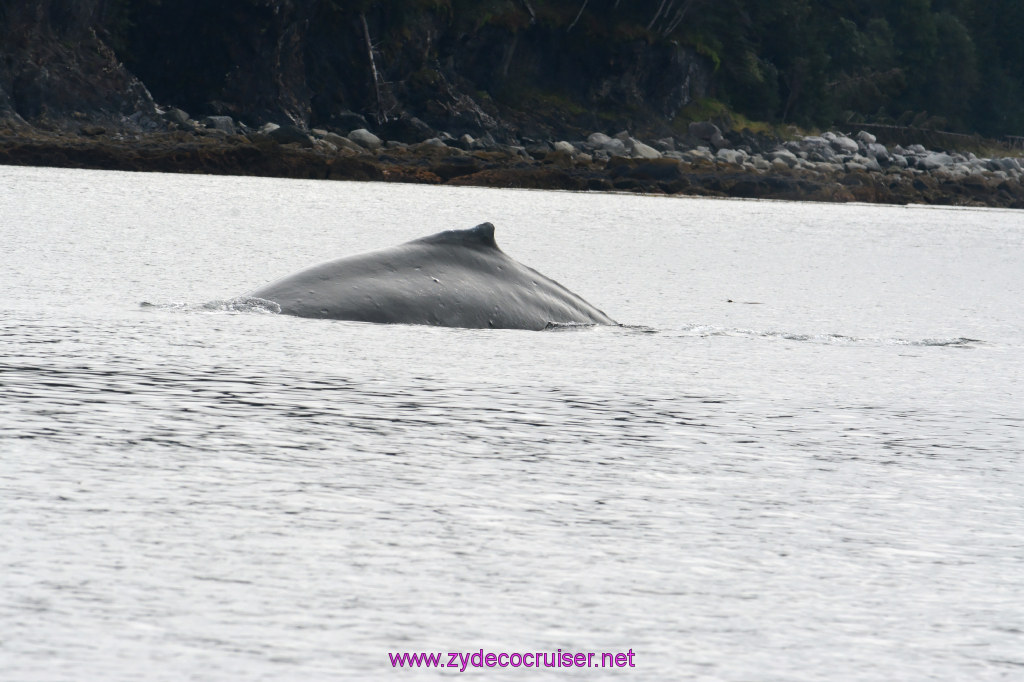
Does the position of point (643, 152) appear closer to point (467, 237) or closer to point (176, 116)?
point (176, 116)

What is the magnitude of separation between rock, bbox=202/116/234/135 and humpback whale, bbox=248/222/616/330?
5106 centimetres

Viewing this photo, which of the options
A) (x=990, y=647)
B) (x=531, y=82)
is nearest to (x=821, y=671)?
(x=990, y=647)

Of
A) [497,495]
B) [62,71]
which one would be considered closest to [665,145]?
[62,71]

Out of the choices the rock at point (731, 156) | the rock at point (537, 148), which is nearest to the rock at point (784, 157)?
the rock at point (731, 156)

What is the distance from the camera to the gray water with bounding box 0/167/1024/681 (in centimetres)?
399

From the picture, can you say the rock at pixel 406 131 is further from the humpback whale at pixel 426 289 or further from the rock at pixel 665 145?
the humpback whale at pixel 426 289

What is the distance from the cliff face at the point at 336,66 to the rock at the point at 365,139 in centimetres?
178

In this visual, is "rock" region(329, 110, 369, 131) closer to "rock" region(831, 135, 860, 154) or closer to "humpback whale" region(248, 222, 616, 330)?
"rock" region(831, 135, 860, 154)

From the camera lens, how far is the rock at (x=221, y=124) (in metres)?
62.4

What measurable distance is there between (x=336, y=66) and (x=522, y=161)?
10630 millimetres

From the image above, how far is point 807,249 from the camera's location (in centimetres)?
3316

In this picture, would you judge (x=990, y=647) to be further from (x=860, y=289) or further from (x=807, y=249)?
(x=807, y=249)

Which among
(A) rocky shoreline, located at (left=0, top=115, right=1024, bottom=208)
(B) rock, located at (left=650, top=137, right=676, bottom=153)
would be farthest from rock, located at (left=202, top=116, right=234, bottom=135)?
(B) rock, located at (left=650, top=137, right=676, bottom=153)

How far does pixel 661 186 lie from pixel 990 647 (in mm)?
60910
